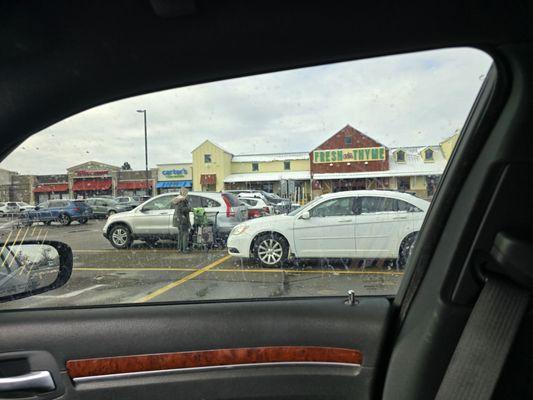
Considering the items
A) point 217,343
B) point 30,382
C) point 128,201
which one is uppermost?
point 128,201

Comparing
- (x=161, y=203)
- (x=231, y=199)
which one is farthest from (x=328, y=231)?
(x=161, y=203)

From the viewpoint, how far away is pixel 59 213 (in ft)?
6.84

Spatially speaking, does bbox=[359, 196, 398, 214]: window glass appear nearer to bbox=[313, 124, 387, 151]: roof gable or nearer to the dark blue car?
bbox=[313, 124, 387, 151]: roof gable

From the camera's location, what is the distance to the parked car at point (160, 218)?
7.67 feet

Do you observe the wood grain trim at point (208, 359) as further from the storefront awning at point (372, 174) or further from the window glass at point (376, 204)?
the storefront awning at point (372, 174)

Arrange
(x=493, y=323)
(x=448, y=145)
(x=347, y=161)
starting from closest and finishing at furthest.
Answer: (x=493, y=323)
(x=448, y=145)
(x=347, y=161)

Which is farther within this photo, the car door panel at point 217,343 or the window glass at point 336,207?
the window glass at point 336,207

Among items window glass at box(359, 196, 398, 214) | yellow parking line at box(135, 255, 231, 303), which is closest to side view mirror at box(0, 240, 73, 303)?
yellow parking line at box(135, 255, 231, 303)

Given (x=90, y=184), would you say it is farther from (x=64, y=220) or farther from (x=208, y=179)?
(x=208, y=179)

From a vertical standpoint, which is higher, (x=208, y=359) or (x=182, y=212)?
(x=182, y=212)

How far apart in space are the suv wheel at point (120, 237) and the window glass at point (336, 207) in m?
1.14

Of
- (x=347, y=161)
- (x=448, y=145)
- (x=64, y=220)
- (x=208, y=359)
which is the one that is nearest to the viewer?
(x=448, y=145)

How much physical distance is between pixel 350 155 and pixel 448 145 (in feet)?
1.39

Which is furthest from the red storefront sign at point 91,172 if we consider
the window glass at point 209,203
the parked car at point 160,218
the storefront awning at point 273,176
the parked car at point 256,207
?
the parked car at point 256,207
